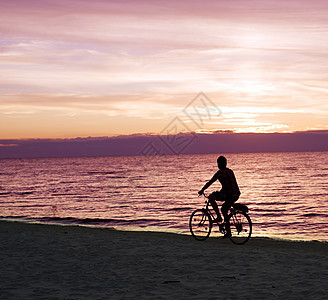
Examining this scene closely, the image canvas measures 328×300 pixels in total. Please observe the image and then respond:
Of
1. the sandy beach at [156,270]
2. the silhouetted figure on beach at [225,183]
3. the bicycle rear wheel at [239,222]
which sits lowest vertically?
the sandy beach at [156,270]

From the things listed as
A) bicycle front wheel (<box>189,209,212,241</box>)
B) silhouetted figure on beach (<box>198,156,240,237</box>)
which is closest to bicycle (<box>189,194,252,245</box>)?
bicycle front wheel (<box>189,209,212,241</box>)

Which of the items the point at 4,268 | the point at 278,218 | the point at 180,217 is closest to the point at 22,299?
the point at 4,268

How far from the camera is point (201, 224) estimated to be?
1540cm

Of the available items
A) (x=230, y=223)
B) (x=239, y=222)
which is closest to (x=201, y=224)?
(x=230, y=223)

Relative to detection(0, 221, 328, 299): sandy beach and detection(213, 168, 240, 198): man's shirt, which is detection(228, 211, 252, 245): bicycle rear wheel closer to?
detection(0, 221, 328, 299): sandy beach

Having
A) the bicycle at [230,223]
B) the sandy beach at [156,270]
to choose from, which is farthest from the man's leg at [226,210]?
the sandy beach at [156,270]

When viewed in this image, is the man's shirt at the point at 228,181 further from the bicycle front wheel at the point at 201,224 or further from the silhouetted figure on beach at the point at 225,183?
the bicycle front wheel at the point at 201,224

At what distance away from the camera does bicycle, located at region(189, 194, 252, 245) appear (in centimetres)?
1410

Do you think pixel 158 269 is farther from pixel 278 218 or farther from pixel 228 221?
pixel 278 218

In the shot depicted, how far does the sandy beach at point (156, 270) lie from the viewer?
8172 mm

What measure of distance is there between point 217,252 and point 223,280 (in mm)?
3580

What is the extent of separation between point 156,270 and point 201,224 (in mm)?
5372

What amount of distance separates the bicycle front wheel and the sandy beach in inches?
22.4

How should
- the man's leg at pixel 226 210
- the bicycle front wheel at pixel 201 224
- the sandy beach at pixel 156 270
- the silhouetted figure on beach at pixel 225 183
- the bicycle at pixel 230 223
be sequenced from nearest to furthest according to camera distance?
the sandy beach at pixel 156 270 < the silhouetted figure on beach at pixel 225 183 < the man's leg at pixel 226 210 < the bicycle at pixel 230 223 < the bicycle front wheel at pixel 201 224
